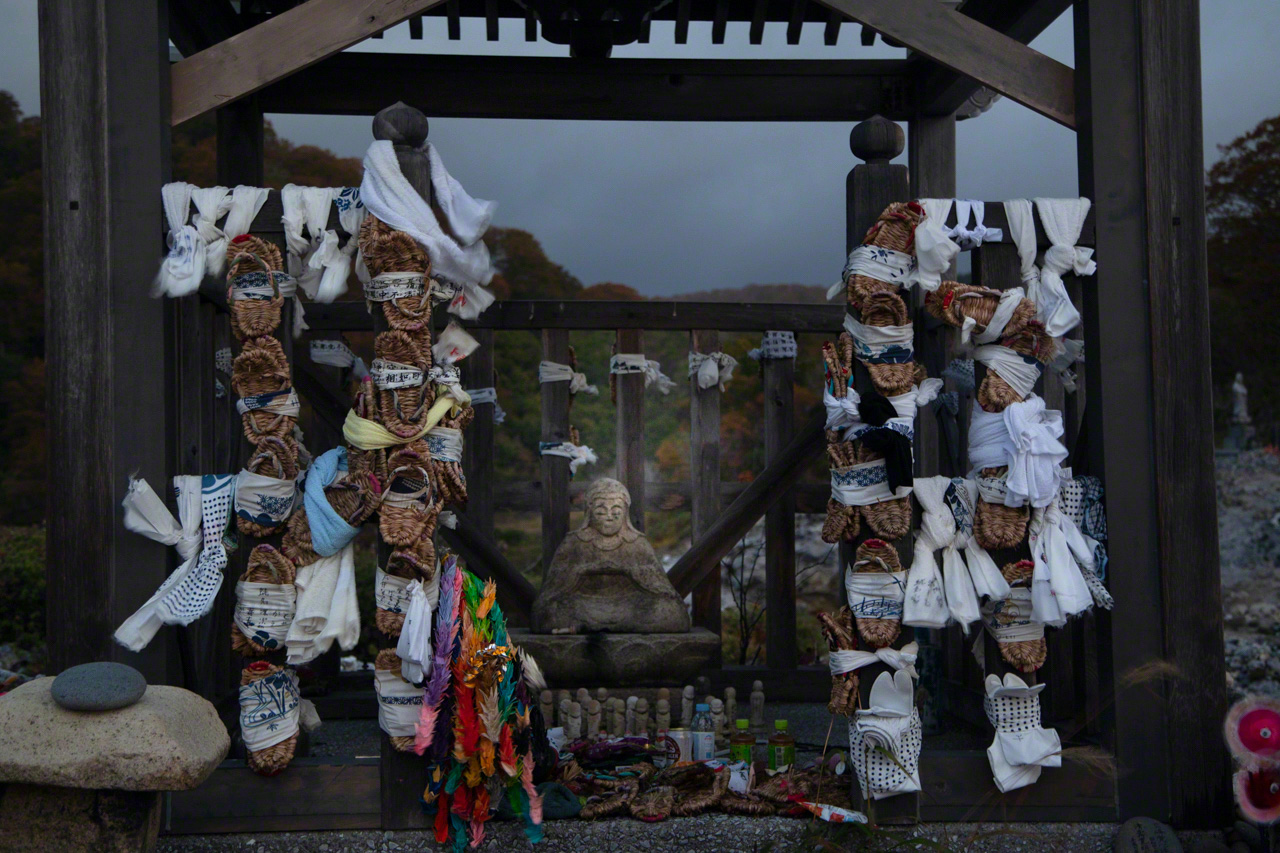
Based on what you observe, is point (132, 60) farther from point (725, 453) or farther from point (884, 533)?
point (725, 453)

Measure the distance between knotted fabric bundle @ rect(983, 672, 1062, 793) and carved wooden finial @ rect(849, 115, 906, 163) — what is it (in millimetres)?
1987

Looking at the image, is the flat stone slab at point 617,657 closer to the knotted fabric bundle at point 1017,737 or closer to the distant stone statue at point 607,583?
the distant stone statue at point 607,583

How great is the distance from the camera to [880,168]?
4254 mm

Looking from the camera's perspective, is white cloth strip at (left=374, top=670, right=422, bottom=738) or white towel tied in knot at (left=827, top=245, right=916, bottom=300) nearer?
white cloth strip at (left=374, top=670, right=422, bottom=738)

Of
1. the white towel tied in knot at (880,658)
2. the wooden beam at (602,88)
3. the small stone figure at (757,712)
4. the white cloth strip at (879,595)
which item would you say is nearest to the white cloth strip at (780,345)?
the wooden beam at (602,88)

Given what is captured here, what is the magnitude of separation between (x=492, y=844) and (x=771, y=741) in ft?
4.37

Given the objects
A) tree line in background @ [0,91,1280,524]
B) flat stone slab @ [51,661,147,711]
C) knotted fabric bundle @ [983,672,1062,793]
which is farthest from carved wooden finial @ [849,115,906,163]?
tree line in background @ [0,91,1280,524]

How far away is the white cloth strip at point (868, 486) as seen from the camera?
4047 mm

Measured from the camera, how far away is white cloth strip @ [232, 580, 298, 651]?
3992 millimetres

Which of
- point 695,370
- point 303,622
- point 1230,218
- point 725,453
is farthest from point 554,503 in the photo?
point 1230,218

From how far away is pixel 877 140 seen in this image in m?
4.19

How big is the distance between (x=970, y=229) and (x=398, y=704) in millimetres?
2693

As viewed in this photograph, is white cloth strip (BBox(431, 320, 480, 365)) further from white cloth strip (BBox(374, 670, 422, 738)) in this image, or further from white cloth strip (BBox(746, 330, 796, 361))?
white cloth strip (BBox(746, 330, 796, 361))

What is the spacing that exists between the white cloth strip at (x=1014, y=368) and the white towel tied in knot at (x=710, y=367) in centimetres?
270
